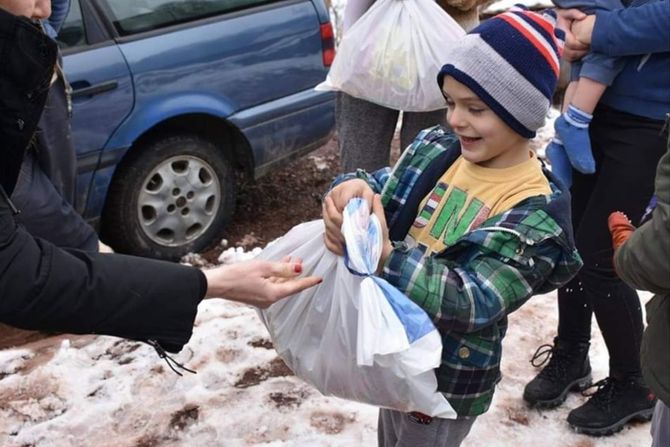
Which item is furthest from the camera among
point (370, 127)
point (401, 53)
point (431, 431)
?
point (370, 127)

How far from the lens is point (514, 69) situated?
196 cm

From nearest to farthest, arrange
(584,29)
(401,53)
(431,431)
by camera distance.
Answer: (431,431), (584,29), (401,53)

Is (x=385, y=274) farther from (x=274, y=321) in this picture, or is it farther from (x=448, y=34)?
(x=448, y=34)

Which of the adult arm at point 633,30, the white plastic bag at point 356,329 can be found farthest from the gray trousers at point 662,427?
the adult arm at point 633,30

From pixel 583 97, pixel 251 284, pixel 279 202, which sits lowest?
pixel 279 202

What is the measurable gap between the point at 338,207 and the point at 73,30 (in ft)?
8.91

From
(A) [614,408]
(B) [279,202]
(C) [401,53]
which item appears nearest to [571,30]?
(C) [401,53]

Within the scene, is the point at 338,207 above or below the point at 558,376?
above

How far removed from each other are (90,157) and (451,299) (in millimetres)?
2863

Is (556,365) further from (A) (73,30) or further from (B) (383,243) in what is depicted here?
(A) (73,30)

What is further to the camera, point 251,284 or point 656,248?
point 251,284

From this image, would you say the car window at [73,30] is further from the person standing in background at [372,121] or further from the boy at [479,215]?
the boy at [479,215]

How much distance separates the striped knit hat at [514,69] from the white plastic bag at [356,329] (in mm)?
414

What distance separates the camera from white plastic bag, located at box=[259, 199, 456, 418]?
1.82 meters
